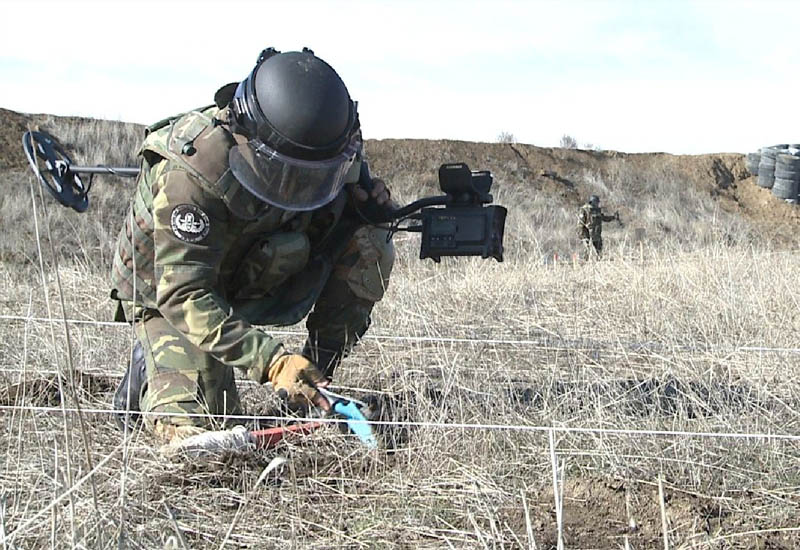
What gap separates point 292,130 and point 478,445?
1.17 metres

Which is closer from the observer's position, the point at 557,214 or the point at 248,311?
the point at 248,311

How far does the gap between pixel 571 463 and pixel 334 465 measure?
2.38 feet

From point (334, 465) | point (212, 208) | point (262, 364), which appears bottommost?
point (334, 465)

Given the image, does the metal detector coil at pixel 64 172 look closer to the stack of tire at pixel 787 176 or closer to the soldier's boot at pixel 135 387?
the soldier's boot at pixel 135 387

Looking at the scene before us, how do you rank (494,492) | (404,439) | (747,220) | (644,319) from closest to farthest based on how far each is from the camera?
(494,492)
(404,439)
(644,319)
(747,220)

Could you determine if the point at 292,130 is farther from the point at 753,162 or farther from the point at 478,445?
the point at 753,162

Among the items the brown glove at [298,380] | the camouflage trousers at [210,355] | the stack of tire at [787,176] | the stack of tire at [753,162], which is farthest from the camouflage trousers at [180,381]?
the stack of tire at [753,162]

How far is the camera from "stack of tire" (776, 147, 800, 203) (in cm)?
2308

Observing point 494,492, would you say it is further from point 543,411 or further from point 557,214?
point 557,214

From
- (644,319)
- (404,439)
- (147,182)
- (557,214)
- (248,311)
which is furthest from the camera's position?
(557,214)

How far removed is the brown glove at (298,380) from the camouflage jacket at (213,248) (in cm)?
7

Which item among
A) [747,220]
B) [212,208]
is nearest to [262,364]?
[212,208]

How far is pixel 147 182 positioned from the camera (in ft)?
11.8

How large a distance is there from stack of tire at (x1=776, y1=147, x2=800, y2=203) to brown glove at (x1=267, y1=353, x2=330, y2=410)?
2225cm
